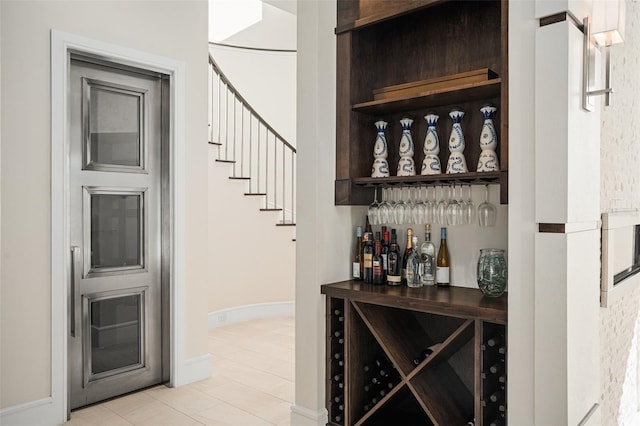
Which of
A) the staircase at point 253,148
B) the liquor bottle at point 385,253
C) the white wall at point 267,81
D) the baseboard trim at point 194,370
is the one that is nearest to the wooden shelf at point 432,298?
the liquor bottle at point 385,253

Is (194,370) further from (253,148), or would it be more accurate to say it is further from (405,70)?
(253,148)

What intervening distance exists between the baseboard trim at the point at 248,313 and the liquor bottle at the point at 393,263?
305 cm

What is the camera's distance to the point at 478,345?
1856 mm

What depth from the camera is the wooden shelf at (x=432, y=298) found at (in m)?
1.86

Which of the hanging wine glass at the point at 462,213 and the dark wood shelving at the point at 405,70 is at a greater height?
the dark wood shelving at the point at 405,70

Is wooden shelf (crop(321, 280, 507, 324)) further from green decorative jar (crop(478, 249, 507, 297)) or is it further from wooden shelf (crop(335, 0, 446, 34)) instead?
wooden shelf (crop(335, 0, 446, 34))

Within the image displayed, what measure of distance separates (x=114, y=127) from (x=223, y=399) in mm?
1961

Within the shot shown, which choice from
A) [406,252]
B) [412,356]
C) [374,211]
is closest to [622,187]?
[406,252]

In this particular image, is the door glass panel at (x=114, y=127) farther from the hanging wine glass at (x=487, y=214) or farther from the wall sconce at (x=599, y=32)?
the wall sconce at (x=599, y=32)

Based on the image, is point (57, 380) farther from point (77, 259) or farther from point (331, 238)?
point (331, 238)

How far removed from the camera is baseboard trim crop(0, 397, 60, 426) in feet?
8.51

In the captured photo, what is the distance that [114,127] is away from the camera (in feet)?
10.5

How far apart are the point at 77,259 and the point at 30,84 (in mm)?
1067

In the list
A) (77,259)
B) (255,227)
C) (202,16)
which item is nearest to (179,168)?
(77,259)
